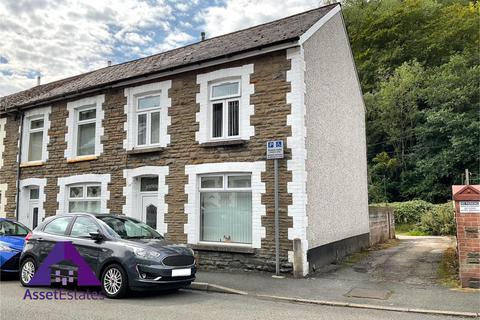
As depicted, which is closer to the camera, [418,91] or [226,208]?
[226,208]

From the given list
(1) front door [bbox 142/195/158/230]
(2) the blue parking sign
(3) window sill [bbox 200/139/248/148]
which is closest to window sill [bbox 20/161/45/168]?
(1) front door [bbox 142/195/158/230]

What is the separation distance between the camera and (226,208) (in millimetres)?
11680

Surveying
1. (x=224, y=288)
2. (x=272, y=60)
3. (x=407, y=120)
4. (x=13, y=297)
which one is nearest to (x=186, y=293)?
(x=224, y=288)

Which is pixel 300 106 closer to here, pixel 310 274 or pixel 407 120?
pixel 310 274

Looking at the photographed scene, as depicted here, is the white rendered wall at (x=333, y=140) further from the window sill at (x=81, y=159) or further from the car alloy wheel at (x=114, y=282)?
the window sill at (x=81, y=159)

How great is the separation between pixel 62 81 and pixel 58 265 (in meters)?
13.7

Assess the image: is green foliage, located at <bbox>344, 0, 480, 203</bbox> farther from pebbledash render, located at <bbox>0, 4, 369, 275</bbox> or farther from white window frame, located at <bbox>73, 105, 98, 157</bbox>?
white window frame, located at <bbox>73, 105, 98, 157</bbox>

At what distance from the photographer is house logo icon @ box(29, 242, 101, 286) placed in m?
8.20

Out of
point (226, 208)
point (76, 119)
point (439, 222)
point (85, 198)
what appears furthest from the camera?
point (439, 222)

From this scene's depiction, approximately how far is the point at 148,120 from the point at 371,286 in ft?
27.0

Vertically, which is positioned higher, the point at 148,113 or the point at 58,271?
the point at 148,113

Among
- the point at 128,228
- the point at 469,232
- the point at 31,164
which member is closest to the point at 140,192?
the point at 128,228

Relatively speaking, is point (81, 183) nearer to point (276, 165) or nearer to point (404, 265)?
point (276, 165)

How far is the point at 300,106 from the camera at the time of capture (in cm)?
1059
